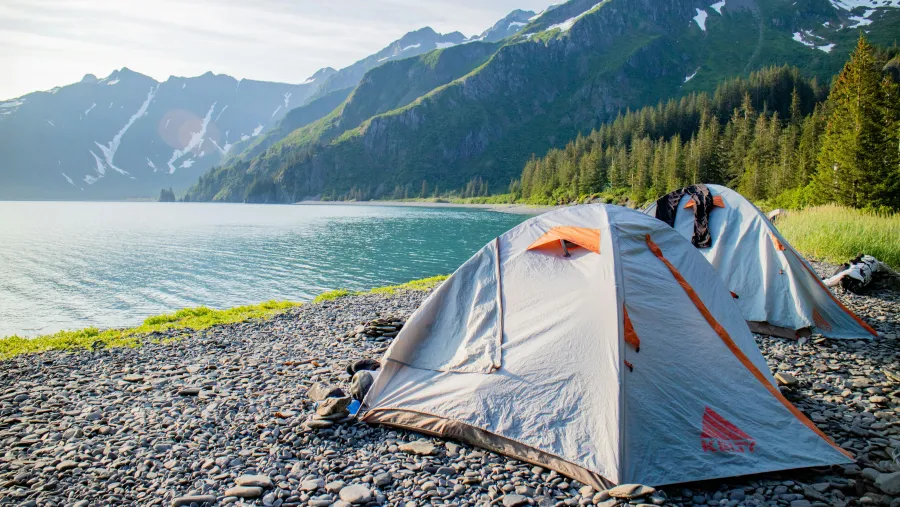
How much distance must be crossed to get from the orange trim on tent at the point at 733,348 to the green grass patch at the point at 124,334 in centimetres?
1225

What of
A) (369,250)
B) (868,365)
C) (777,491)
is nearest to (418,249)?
(369,250)

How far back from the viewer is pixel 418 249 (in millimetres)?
46156

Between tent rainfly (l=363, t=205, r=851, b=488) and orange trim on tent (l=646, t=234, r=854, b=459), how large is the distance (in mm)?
15

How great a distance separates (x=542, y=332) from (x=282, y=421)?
12.9ft

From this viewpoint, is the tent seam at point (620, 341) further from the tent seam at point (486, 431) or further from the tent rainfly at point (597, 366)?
the tent seam at point (486, 431)

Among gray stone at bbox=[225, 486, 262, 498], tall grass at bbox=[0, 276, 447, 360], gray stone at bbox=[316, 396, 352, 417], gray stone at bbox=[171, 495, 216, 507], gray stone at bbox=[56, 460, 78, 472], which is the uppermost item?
gray stone at bbox=[316, 396, 352, 417]

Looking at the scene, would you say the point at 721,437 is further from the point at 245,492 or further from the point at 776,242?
the point at 776,242

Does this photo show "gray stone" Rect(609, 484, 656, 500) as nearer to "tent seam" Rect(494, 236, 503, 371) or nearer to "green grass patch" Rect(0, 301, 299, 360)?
"tent seam" Rect(494, 236, 503, 371)

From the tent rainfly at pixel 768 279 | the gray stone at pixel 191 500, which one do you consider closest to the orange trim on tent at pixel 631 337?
the gray stone at pixel 191 500

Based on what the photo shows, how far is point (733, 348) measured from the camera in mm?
6402

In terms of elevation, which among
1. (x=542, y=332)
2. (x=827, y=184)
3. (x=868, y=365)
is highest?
(x=827, y=184)

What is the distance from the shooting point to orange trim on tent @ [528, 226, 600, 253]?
680cm

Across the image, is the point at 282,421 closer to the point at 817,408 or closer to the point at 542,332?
the point at 542,332

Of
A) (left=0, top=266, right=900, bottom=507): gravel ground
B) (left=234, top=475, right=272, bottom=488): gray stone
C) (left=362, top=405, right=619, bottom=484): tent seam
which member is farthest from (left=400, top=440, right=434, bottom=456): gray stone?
(left=234, top=475, right=272, bottom=488): gray stone
